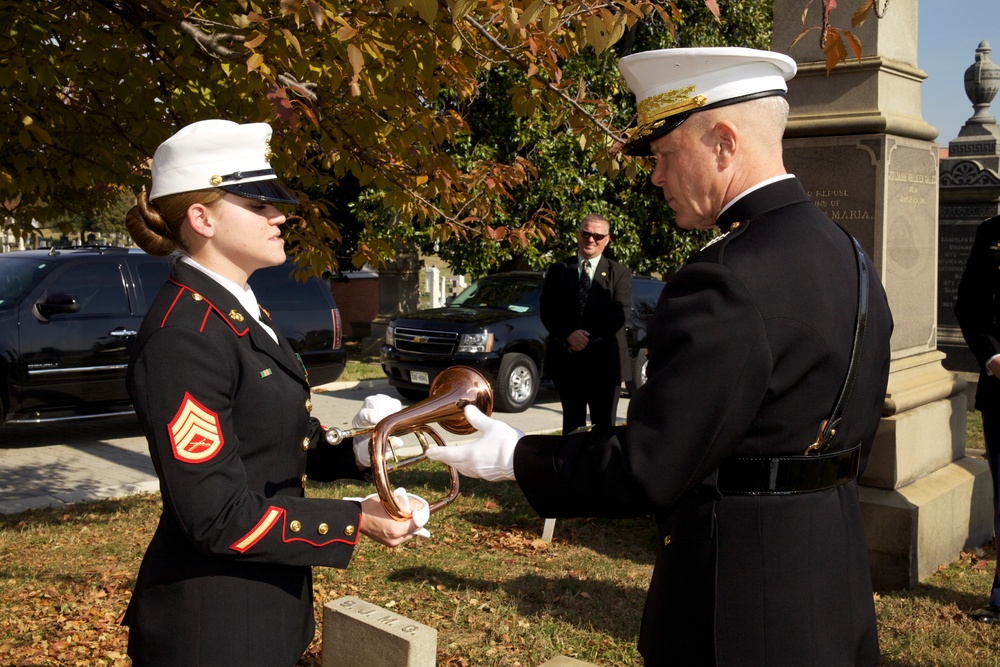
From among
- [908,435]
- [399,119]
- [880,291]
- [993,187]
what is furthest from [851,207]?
[993,187]

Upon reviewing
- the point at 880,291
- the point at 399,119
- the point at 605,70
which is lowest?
the point at 880,291

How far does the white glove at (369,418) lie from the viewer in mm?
2775

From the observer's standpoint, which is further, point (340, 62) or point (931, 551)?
point (931, 551)

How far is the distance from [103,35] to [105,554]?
11.0 ft

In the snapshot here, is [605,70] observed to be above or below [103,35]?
above

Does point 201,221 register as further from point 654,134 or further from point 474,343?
point 474,343

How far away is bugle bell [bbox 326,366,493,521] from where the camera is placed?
2314 millimetres

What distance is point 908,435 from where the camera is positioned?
5.57 meters

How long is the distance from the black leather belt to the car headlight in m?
9.92

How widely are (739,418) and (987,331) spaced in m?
3.83

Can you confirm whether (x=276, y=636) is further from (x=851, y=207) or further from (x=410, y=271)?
(x=410, y=271)

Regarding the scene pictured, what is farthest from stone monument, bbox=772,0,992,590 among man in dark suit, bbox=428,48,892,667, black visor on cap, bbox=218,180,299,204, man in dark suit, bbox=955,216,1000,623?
black visor on cap, bbox=218,180,299,204

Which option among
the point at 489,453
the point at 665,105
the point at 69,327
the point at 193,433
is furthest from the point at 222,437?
the point at 69,327

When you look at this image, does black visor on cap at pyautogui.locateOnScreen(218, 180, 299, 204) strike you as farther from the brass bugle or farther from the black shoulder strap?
the black shoulder strap
